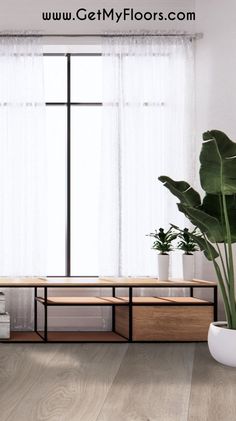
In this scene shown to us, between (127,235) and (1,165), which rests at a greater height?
(1,165)

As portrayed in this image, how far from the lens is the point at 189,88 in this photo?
5645 mm

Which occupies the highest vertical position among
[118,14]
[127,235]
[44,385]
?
[118,14]

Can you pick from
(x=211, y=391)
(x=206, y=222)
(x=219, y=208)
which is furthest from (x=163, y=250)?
(x=211, y=391)

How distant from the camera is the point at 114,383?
3.89 metres

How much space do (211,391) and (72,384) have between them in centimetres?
89

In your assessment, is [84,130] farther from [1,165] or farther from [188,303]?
[188,303]

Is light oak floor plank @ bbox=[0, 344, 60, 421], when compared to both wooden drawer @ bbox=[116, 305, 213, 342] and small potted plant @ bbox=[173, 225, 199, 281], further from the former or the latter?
small potted plant @ bbox=[173, 225, 199, 281]

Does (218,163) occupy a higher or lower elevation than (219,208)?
higher

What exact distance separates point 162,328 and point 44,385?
1.62 meters

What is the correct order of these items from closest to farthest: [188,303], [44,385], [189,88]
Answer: [44,385]
[188,303]
[189,88]

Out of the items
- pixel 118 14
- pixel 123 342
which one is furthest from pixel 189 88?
pixel 123 342

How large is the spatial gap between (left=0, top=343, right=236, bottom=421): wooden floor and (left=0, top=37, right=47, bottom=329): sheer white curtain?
94 centimetres

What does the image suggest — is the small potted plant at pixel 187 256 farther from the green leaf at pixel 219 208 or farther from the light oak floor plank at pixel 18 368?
the light oak floor plank at pixel 18 368

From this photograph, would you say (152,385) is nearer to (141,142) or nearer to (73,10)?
(141,142)
